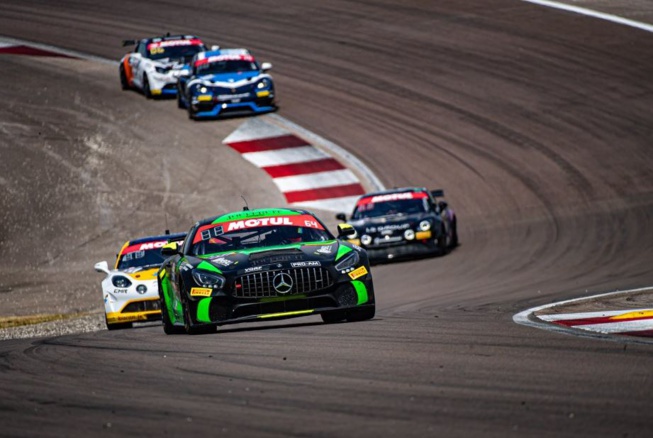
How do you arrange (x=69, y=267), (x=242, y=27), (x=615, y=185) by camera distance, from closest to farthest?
1. (x=69, y=267)
2. (x=615, y=185)
3. (x=242, y=27)

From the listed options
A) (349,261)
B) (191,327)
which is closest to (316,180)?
(349,261)

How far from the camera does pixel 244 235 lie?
12180 mm

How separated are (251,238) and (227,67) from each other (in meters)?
15.5

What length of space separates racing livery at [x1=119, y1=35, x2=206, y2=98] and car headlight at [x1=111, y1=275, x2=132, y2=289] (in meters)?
13.5

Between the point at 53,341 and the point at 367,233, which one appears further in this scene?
the point at 367,233

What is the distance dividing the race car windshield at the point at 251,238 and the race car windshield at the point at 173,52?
1723 centimetres

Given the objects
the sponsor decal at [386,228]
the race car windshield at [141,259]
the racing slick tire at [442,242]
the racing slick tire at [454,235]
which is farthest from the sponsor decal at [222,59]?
the race car windshield at [141,259]

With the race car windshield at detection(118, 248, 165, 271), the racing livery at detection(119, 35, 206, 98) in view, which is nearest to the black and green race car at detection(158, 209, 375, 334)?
the race car windshield at detection(118, 248, 165, 271)

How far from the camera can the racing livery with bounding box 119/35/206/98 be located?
28406mm

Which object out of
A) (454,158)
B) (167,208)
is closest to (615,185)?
(454,158)

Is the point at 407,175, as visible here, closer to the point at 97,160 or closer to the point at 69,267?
the point at 97,160

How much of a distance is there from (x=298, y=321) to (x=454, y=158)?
11.9m

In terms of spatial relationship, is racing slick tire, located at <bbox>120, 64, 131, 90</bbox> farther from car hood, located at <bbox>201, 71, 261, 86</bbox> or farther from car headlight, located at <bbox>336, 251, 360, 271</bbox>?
car headlight, located at <bbox>336, 251, 360, 271</bbox>

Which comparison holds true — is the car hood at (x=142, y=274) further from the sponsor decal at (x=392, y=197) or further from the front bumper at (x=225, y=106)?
the front bumper at (x=225, y=106)
